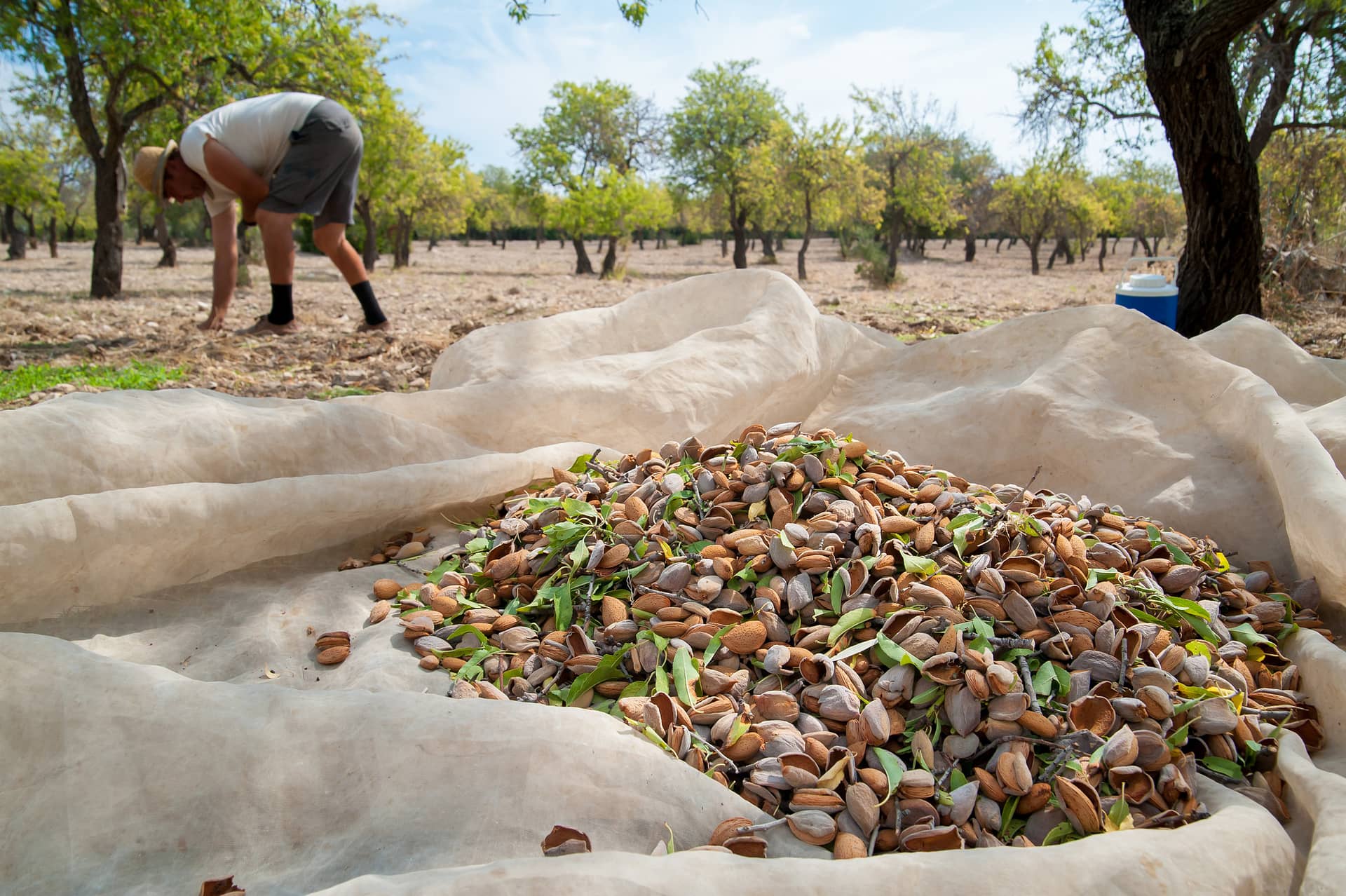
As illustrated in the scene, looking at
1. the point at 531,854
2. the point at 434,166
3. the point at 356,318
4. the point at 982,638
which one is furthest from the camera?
the point at 434,166

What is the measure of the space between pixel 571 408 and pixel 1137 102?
30.1 feet

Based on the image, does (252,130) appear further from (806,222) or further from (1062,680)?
(806,222)

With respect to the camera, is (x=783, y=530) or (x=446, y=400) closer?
(x=783, y=530)

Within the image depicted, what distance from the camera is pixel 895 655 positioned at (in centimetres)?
137

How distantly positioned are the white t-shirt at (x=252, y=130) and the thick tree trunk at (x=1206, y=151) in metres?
4.55

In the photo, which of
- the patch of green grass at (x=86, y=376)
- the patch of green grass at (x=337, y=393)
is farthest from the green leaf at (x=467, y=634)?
the patch of green grass at (x=86, y=376)

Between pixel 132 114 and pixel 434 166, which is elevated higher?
pixel 434 166

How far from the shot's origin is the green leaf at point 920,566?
60.6 inches

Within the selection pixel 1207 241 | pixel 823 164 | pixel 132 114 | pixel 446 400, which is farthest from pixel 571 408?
pixel 823 164

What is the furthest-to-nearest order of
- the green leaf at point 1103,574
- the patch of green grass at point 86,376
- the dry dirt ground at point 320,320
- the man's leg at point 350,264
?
1. the man's leg at point 350,264
2. the dry dirt ground at point 320,320
3. the patch of green grass at point 86,376
4. the green leaf at point 1103,574

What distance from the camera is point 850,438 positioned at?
2.03 metres

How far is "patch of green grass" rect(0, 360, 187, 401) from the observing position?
328cm

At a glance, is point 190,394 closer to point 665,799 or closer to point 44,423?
point 44,423

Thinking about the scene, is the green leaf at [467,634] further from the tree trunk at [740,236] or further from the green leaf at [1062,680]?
the tree trunk at [740,236]
